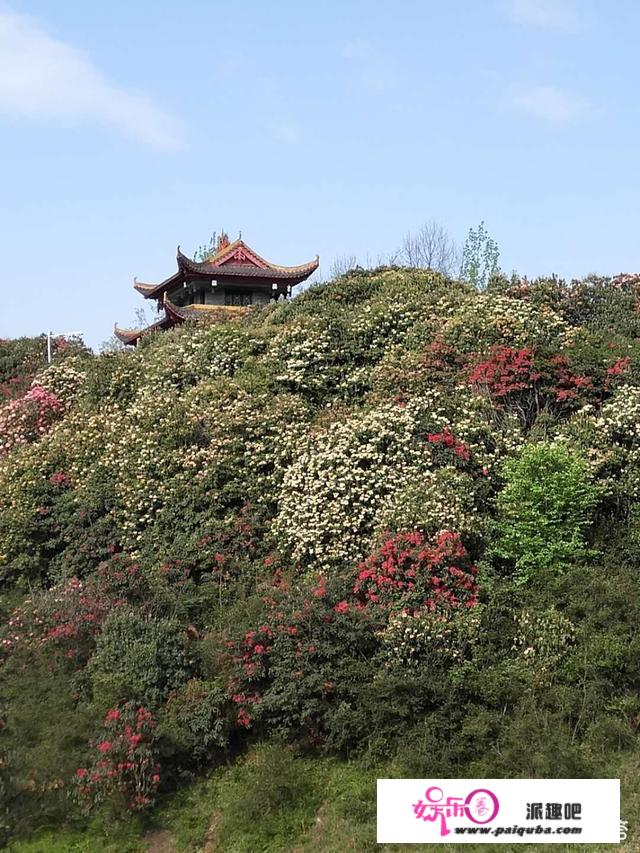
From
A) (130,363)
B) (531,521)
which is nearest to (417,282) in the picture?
(130,363)

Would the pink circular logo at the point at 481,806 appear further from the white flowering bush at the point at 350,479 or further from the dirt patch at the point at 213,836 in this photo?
the white flowering bush at the point at 350,479

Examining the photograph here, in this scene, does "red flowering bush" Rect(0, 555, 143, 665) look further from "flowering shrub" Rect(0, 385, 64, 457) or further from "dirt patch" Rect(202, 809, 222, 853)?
"flowering shrub" Rect(0, 385, 64, 457)

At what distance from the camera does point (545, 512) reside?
42.3 feet

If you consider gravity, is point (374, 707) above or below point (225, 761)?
above

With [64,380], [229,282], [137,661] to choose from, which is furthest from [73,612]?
[229,282]

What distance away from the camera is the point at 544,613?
11.7m

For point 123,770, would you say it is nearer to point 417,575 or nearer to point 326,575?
point 326,575

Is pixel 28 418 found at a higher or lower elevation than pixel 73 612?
higher

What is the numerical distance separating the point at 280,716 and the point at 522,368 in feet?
22.8

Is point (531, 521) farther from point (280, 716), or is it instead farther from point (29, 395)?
point (29, 395)

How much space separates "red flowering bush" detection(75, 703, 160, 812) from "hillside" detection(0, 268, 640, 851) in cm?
3

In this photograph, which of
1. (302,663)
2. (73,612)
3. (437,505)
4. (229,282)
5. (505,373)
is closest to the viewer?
(302,663)

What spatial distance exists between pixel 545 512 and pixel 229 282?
1591 centimetres

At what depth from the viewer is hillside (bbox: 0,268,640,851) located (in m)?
10.7
